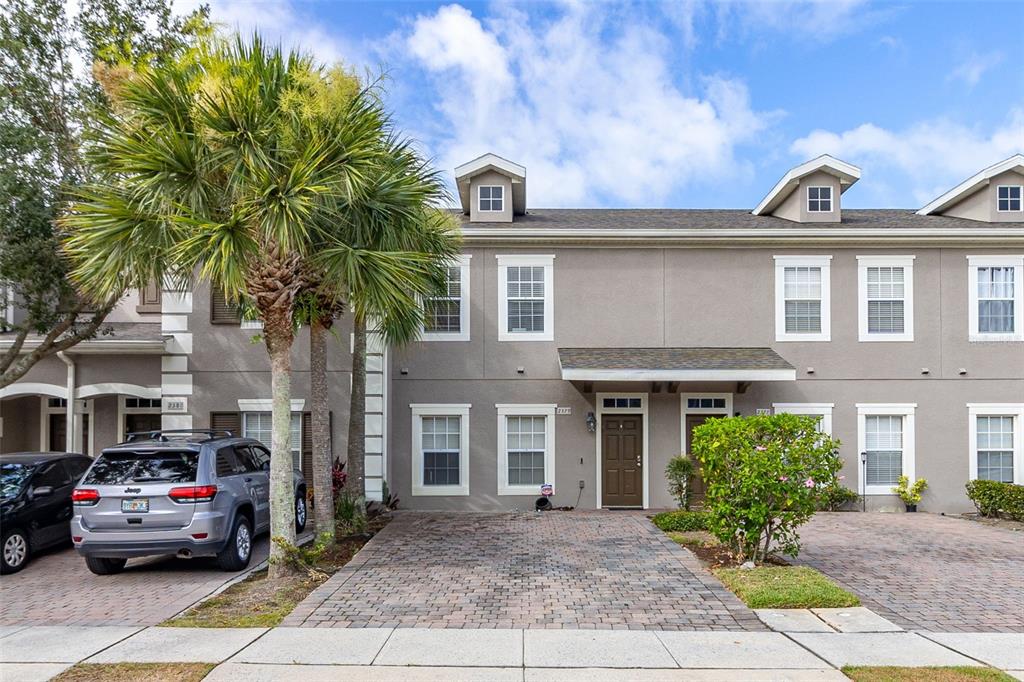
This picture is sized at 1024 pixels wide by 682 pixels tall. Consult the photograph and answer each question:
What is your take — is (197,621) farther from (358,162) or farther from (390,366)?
(390,366)

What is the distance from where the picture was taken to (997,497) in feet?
46.3

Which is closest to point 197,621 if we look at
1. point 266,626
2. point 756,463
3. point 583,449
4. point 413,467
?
point 266,626

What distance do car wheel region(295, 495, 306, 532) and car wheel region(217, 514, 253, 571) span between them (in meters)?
2.19

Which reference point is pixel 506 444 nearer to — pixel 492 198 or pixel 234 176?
pixel 492 198

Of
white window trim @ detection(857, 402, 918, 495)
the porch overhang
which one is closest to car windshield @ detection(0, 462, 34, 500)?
the porch overhang

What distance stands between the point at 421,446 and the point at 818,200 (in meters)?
10.8

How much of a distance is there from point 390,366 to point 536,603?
8.34 metres

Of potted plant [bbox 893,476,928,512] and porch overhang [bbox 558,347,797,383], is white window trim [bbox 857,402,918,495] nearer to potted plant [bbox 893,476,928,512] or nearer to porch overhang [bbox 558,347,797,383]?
potted plant [bbox 893,476,928,512]

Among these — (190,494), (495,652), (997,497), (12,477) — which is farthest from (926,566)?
(12,477)

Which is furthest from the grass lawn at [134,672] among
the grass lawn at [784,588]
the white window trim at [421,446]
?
the white window trim at [421,446]

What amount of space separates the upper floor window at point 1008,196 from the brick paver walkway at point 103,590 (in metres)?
17.2

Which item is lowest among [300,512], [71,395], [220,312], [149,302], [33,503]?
[300,512]

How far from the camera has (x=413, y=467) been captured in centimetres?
1504

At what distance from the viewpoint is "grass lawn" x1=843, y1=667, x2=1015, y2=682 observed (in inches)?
216
